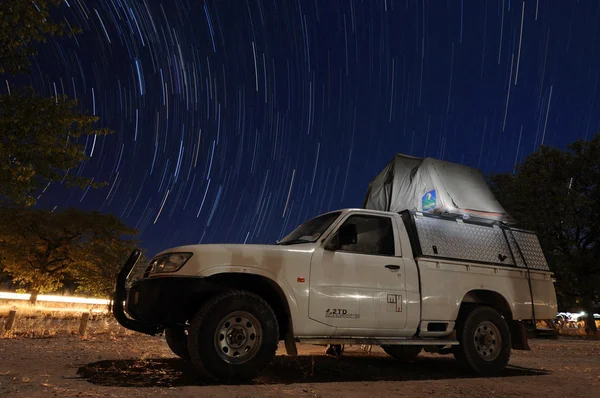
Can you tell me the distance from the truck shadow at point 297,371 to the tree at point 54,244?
87.4 feet

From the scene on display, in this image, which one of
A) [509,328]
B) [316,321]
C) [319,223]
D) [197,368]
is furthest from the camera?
[509,328]

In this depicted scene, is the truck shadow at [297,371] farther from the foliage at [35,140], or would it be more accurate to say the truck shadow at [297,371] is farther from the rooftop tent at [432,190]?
the foliage at [35,140]

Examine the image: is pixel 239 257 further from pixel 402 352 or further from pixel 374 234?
pixel 402 352

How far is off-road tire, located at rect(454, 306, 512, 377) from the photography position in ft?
21.0

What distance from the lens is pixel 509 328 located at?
7141mm

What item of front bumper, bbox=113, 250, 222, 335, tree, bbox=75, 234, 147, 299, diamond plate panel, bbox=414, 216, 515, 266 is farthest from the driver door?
tree, bbox=75, 234, 147, 299

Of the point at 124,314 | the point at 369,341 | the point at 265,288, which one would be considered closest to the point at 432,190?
the point at 369,341

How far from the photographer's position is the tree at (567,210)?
75.5 ft

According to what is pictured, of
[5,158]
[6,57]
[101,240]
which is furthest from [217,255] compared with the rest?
[101,240]

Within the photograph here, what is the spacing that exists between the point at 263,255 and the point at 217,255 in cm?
54

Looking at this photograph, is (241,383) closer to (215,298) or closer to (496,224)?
(215,298)

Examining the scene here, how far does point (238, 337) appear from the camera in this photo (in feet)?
16.0

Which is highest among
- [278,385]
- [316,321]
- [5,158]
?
[5,158]

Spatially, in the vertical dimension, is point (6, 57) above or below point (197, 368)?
above
